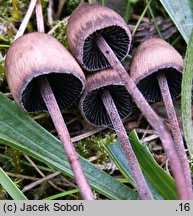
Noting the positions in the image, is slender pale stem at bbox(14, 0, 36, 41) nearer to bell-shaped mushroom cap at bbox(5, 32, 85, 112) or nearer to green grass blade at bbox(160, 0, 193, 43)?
bell-shaped mushroom cap at bbox(5, 32, 85, 112)

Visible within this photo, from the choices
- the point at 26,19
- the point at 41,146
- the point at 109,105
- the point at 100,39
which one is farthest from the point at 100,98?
the point at 26,19

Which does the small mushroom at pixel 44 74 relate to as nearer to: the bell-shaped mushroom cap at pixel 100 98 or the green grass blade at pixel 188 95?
the bell-shaped mushroom cap at pixel 100 98

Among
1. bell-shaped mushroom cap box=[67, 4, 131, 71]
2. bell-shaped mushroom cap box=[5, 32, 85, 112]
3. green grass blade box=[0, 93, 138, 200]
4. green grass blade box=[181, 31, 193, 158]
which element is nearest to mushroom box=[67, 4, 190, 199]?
bell-shaped mushroom cap box=[67, 4, 131, 71]

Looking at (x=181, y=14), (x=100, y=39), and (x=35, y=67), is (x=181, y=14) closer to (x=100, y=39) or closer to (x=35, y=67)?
(x=100, y=39)

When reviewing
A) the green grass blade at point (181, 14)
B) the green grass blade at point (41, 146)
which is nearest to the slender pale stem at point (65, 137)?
the green grass blade at point (41, 146)
